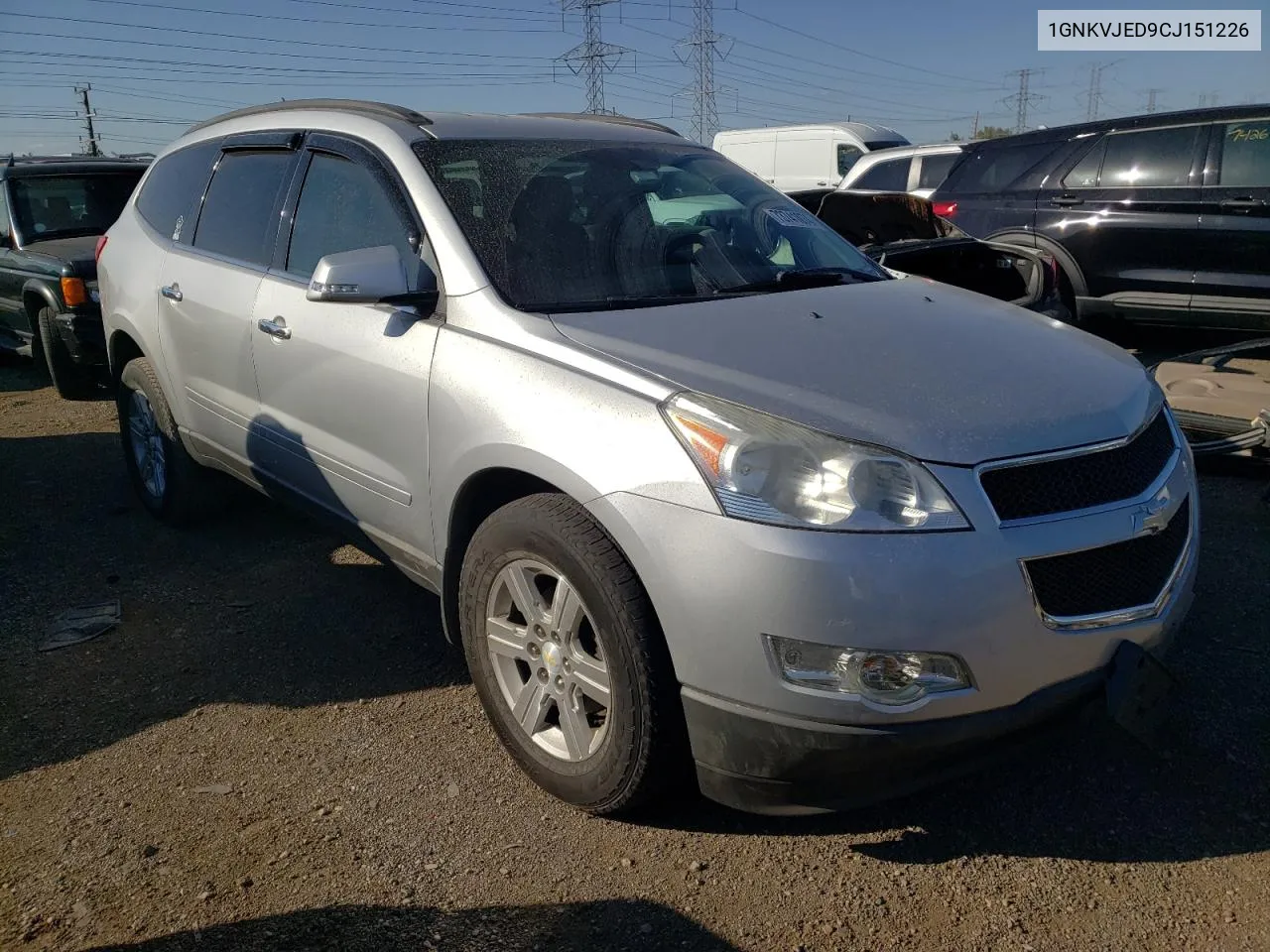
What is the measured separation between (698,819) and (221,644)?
2.09 metres

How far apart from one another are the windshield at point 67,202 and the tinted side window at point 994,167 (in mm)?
7065

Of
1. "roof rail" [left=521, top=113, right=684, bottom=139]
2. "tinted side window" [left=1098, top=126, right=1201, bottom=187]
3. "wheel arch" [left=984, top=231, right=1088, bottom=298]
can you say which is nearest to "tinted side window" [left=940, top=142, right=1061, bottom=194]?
"tinted side window" [left=1098, top=126, right=1201, bottom=187]

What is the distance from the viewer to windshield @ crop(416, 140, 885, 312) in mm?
3119

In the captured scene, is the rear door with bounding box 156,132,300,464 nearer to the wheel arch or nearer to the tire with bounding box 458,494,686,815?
the tire with bounding box 458,494,686,815

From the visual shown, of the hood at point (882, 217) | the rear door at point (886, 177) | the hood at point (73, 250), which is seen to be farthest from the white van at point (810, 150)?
the hood at point (73, 250)

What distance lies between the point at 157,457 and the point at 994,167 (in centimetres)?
711

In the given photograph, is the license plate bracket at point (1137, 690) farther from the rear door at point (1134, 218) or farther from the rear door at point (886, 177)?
the rear door at point (886, 177)

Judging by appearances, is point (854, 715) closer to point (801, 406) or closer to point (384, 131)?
point (801, 406)

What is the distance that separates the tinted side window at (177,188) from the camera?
4.55 meters

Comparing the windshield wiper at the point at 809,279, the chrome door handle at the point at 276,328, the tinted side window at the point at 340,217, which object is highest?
the tinted side window at the point at 340,217

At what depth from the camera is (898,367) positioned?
2633 mm

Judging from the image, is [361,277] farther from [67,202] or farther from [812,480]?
[67,202]

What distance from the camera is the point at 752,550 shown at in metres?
2.19

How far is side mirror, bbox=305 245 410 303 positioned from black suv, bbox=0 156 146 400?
204 inches
